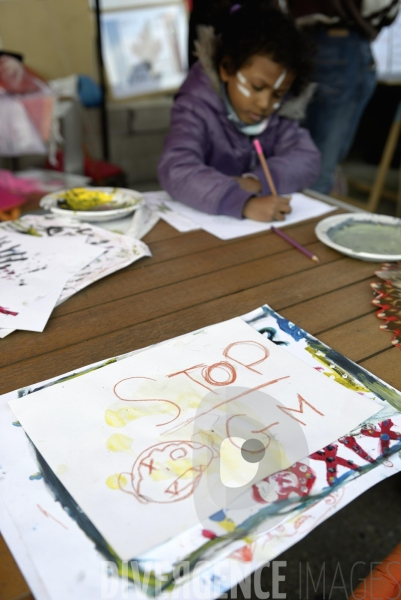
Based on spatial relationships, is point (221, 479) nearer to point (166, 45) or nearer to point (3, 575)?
point (3, 575)

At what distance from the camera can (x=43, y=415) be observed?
0.52 m

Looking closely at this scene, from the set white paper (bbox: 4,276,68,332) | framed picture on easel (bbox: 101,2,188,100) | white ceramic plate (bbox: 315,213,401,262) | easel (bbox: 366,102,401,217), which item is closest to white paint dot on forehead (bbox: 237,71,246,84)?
white ceramic plate (bbox: 315,213,401,262)

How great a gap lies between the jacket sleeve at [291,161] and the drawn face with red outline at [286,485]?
843mm

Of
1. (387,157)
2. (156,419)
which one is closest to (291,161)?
(156,419)

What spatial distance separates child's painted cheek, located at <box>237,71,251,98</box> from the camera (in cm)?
121

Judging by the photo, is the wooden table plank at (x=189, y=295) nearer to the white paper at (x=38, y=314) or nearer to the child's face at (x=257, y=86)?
the white paper at (x=38, y=314)

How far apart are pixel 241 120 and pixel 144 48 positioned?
7.79 ft

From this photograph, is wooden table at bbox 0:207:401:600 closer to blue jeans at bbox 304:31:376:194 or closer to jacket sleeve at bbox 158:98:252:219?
jacket sleeve at bbox 158:98:252:219

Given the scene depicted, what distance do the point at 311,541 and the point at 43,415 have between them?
799mm

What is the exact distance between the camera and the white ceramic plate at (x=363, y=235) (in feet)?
2.93

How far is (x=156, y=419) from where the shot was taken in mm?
516

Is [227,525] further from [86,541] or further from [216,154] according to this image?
[216,154]

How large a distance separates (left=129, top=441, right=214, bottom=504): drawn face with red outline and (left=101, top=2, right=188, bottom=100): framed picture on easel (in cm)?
313

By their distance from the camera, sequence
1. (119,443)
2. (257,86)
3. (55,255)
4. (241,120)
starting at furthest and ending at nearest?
1. (241,120)
2. (257,86)
3. (55,255)
4. (119,443)
